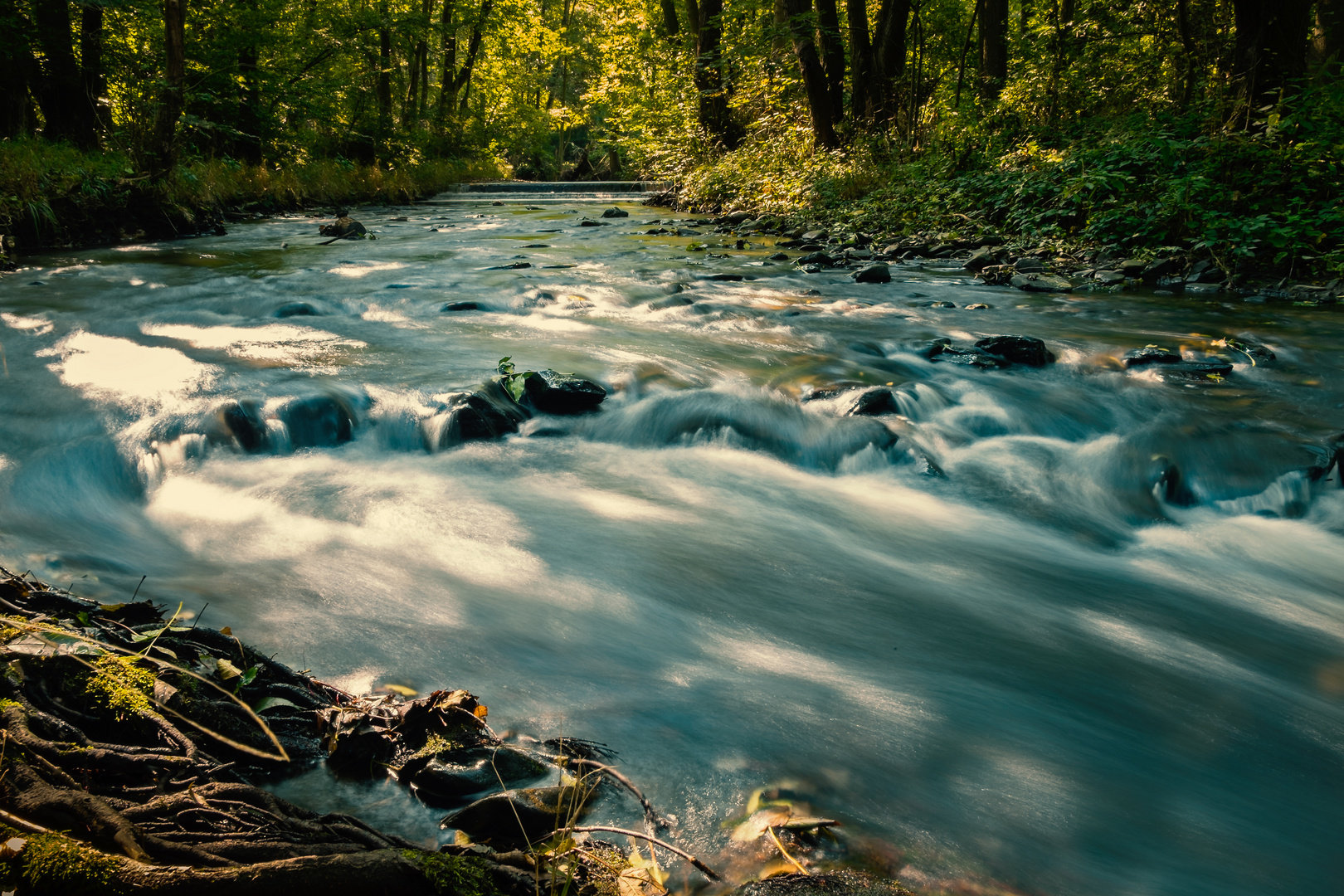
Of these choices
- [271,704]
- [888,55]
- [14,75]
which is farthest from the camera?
[888,55]

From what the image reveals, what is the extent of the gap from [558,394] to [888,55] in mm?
13548

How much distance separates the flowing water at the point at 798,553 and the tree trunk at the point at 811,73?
944 cm

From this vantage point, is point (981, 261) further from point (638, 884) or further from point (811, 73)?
point (638, 884)

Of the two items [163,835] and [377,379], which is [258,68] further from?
[163,835]

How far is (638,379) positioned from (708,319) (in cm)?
219

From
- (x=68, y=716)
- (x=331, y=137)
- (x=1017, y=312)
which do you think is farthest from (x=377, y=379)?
(x=331, y=137)

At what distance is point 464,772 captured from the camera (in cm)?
196

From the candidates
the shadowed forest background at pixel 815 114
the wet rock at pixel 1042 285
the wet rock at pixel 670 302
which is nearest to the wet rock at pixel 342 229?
the shadowed forest background at pixel 815 114

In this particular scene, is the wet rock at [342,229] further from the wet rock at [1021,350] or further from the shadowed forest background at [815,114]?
the wet rock at [1021,350]

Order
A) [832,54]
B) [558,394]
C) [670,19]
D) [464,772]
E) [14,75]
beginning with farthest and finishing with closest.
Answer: [670,19] < [832,54] < [14,75] < [558,394] < [464,772]

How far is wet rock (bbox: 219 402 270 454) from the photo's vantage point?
14.9ft

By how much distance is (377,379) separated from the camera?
562cm

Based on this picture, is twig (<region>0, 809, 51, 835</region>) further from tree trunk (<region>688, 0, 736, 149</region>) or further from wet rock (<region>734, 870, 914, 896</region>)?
tree trunk (<region>688, 0, 736, 149</region>)

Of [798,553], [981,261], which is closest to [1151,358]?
[798,553]
